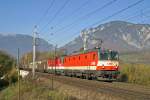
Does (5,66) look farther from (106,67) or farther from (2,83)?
(106,67)

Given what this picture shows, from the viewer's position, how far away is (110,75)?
1513 inches

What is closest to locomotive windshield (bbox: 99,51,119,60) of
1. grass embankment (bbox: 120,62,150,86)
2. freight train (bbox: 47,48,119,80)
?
freight train (bbox: 47,48,119,80)

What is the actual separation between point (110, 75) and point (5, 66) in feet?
188

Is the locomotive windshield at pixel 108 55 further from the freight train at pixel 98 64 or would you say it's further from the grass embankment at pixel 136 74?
the grass embankment at pixel 136 74

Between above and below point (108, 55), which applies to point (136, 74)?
below

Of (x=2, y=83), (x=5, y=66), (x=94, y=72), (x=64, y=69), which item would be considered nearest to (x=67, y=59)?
(x=64, y=69)

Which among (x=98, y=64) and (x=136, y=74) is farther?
(x=136, y=74)

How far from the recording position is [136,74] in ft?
143

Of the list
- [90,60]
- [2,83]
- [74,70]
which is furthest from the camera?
[2,83]

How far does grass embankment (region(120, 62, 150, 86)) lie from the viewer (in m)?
41.2

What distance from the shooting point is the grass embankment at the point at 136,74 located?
4115cm

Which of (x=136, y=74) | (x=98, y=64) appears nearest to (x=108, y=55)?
(x=98, y=64)

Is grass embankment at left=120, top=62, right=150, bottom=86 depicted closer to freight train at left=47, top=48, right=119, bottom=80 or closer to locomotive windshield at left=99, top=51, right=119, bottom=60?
freight train at left=47, top=48, right=119, bottom=80

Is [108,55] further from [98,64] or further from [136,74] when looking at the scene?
[136,74]
